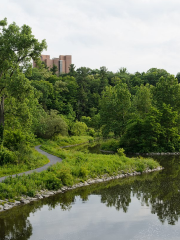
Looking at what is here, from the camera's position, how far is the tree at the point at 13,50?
26406 mm

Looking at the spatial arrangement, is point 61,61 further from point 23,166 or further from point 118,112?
point 23,166

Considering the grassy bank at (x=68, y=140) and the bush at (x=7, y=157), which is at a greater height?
the bush at (x=7, y=157)

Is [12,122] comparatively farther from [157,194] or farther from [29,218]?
[157,194]

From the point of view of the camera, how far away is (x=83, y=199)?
2078 centimetres

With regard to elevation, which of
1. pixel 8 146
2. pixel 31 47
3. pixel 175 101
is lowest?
pixel 8 146

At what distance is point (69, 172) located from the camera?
23.4 meters

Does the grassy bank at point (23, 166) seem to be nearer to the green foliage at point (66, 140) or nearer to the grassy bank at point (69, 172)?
the grassy bank at point (69, 172)

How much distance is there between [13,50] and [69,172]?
12.9 m

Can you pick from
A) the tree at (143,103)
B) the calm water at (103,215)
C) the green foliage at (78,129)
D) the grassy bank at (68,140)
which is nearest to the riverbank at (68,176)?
the calm water at (103,215)

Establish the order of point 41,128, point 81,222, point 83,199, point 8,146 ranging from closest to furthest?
point 81,222, point 83,199, point 8,146, point 41,128

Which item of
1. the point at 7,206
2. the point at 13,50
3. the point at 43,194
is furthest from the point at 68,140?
the point at 7,206

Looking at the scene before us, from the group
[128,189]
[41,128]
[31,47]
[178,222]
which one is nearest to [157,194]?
[128,189]

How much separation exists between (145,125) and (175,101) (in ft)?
33.7

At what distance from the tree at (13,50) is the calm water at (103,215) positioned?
10.6 metres
